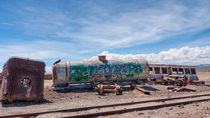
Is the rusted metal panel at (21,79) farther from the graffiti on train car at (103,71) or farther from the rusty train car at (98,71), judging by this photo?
the graffiti on train car at (103,71)

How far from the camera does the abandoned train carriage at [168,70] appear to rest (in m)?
22.3

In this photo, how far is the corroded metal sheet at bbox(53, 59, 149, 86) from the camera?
14087mm

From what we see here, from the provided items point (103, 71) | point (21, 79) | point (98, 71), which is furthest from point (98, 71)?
point (21, 79)

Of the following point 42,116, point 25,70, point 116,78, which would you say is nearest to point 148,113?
point 42,116

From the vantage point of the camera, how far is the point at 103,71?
14.9 m

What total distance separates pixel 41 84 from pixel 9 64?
215 centimetres

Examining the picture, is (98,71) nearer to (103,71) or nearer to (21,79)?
(103,71)

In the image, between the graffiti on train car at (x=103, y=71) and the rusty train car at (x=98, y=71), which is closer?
the rusty train car at (x=98, y=71)

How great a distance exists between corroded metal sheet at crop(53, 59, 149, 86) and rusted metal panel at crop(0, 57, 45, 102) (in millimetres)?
4302

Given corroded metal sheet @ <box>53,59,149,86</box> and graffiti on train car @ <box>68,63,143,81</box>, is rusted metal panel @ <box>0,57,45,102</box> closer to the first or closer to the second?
corroded metal sheet @ <box>53,59,149,86</box>

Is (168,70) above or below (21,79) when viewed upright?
above

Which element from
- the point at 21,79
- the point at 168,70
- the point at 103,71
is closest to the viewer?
the point at 21,79

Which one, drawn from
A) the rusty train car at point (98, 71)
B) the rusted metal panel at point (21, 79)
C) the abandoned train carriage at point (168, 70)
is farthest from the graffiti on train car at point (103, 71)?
the abandoned train carriage at point (168, 70)

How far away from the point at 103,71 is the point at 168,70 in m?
13.0
